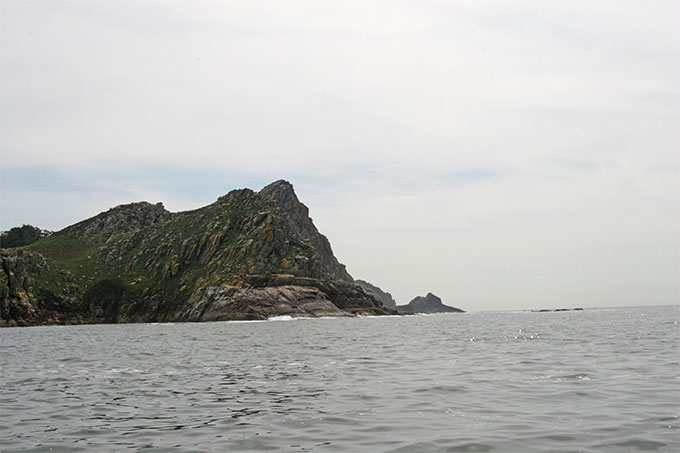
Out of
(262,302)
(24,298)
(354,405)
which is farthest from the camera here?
(262,302)

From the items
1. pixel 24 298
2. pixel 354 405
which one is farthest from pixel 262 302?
pixel 354 405

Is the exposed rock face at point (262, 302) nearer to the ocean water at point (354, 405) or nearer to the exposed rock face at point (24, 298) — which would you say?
the exposed rock face at point (24, 298)

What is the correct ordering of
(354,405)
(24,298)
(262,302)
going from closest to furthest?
(354,405) < (24,298) < (262,302)

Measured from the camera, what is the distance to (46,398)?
2591 centimetres

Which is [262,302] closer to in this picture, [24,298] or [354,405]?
[24,298]

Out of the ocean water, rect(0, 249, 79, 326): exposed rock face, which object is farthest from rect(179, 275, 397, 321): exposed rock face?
the ocean water

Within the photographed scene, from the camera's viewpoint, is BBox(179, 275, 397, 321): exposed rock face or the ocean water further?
BBox(179, 275, 397, 321): exposed rock face

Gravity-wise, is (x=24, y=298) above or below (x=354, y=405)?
above

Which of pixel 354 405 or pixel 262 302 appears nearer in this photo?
pixel 354 405

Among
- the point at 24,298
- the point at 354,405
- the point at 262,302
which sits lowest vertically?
the point at 354,405

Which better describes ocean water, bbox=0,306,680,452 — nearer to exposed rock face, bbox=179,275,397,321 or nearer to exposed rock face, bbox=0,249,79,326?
exposed rock face, bbox=179,275,397,321

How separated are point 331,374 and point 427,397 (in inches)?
388

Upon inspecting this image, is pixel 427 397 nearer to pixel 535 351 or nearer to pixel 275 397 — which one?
pixel 275 397

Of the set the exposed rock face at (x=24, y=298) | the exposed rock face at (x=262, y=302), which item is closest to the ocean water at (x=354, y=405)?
the exposed rock face at (x=262, y=302)
